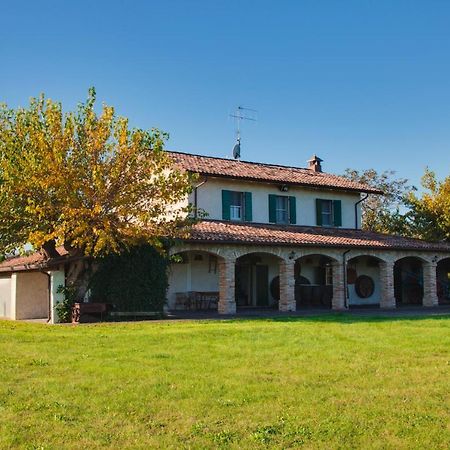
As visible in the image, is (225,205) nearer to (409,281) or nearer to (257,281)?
(257,281)

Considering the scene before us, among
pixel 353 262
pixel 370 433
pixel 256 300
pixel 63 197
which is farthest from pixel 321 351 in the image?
pixel 353 262

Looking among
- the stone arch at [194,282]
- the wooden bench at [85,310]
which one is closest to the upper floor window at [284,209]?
the stone arch at [194,282]

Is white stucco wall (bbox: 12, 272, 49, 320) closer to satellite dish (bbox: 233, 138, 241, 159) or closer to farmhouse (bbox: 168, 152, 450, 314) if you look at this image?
farmhouse (bbox: 168, 152, 450, 314)

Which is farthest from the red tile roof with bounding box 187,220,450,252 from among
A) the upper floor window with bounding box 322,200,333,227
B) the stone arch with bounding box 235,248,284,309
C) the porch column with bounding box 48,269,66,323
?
the porch column with bounding box 48,269,66,323

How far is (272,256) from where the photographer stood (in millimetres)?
25109

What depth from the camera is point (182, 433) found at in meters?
5.67

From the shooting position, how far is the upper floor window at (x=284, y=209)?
2562 centimetres

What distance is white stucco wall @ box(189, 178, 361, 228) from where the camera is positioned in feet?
78.1

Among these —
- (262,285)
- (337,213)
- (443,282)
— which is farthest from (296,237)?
(443,282)

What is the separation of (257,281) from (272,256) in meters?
1.25

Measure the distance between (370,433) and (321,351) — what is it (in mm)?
4912

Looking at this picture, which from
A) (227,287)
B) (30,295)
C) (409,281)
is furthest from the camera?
(409,281)

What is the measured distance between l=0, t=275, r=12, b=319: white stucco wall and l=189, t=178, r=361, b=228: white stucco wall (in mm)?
8462

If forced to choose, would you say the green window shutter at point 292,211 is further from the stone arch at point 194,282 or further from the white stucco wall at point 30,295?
the white stucco wall at point 30,295
